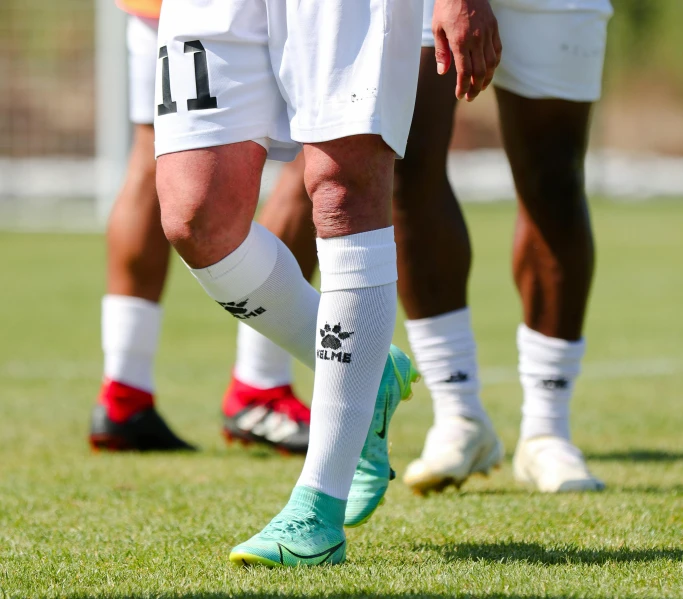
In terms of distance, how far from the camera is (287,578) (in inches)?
80.6

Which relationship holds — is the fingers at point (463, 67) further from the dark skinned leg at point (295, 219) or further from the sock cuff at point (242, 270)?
the dark skinned leg at point (295, 219)

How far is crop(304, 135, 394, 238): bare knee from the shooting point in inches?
84.4

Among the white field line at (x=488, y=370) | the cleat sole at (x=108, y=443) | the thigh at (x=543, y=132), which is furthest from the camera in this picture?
the white field line at (x=488, y=370)

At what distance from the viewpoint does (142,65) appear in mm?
3898

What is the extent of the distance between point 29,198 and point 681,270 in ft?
58.0

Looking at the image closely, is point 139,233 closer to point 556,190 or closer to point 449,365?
point 449,365

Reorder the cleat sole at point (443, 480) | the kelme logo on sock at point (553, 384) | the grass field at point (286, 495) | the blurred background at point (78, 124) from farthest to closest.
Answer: the blurred background at point (78, 124)
the kelme logo on sock at point (553, 384)
the cleat sole at point (443, 480)
the grass field at point (286, 495)

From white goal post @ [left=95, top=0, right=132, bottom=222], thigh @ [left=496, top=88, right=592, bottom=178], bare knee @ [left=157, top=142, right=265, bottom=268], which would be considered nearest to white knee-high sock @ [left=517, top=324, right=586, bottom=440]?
thigh @ [left=496, top=88, right=592, bottom=178]

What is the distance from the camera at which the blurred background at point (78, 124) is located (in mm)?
19969

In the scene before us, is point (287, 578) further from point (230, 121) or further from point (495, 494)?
point (495, 494)

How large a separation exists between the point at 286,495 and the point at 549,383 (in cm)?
80

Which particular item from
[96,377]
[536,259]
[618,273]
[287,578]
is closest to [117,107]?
[618,273]

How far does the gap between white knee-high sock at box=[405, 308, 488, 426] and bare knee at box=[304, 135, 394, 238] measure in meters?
1.07

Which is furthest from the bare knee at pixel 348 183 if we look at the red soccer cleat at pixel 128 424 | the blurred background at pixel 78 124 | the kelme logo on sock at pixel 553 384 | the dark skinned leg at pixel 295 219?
the blurred background at pixel 78 124
